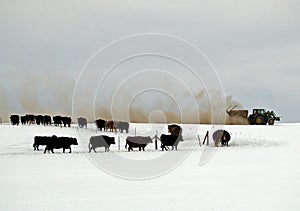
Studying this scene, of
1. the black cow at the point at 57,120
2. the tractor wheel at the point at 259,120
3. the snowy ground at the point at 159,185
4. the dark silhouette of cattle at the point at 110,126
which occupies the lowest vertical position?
the snowy ground at the point at 159,185

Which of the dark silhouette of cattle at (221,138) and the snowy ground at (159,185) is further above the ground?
the dark silhouette of cattle at (221,138)

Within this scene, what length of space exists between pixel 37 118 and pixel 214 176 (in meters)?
34.6

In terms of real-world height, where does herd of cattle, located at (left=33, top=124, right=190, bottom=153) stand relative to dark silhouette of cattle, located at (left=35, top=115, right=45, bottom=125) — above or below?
below

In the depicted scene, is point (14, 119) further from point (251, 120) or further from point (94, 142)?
point (251, 120)

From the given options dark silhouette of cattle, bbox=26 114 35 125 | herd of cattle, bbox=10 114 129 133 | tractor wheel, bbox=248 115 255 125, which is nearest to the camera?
herd of cattle, bbox=10 114 129 133

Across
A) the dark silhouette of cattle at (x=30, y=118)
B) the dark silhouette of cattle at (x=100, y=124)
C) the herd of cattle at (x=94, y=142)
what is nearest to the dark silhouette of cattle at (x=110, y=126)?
the dark silhouette of cattle at (x=100, y=124)

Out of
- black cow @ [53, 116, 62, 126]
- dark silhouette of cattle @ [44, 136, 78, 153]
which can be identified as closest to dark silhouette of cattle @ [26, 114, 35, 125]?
black cow @ [53, 116, 62, 126]

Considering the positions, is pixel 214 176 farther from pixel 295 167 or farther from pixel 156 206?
pixel 156 206

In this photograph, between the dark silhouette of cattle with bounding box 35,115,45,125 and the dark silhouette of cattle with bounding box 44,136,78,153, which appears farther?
the dark silhouette of cattle with bounding box 35,115,45,125

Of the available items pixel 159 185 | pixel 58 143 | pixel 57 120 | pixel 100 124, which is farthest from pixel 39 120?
pixel 159 185

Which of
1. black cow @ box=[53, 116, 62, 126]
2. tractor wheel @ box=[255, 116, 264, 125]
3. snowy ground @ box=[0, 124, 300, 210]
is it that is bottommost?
snowy ground @ box=[0, 124, 300, 210]

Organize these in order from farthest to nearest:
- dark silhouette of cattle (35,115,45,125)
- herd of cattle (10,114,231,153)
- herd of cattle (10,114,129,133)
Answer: dark silhouette of cattle (35,115,45,125) → herd of cattle (10,114,129,133) → herd of cattle (10,114,231,153)

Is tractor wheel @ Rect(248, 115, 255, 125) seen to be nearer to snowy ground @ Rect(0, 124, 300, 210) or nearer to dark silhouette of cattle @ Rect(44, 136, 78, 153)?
snowy ground @ Rect(0, 124, 300, 210)

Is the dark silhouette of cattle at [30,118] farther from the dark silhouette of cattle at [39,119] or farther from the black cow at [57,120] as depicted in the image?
the black cow at [57,120]
